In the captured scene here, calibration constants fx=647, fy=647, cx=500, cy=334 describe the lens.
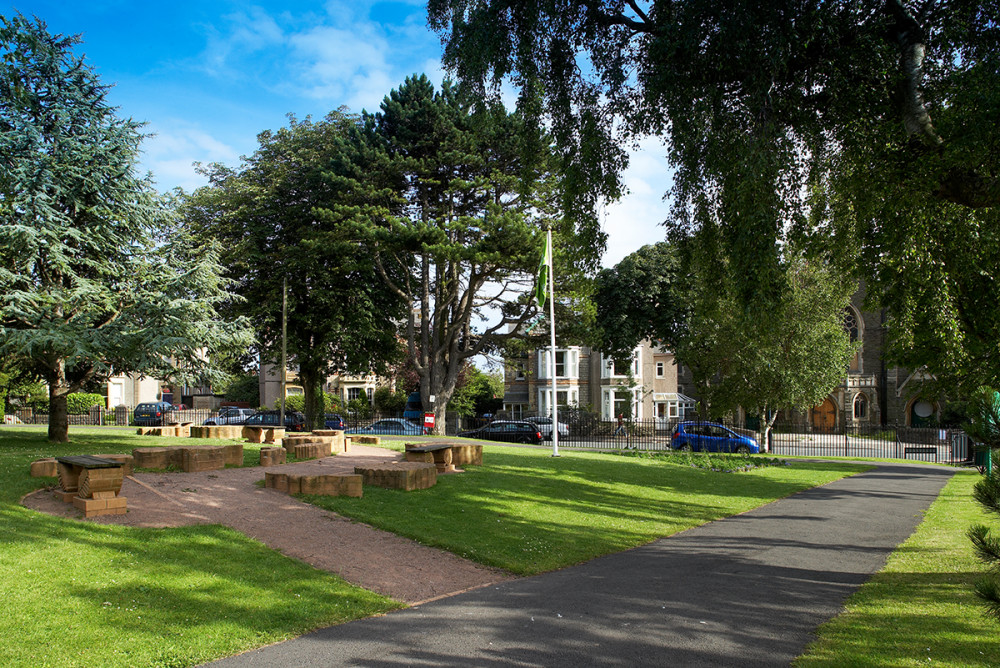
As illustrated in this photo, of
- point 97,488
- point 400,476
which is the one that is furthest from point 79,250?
point 400,476

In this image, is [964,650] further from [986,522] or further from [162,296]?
[162,296]

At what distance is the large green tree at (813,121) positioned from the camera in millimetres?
8352

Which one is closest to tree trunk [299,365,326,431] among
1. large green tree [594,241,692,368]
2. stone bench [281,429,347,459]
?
stone bench [281,429,347,459]

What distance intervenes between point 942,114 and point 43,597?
37.4ft

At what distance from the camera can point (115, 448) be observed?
1611 cm

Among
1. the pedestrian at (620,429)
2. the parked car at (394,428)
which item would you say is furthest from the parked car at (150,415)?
the pedestrian at (620,429)

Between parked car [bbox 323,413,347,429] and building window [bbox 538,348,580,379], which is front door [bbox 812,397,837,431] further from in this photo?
parked car [bbox 323,413,347,429]

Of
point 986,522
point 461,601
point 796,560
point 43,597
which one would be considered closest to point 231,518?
point 43,597

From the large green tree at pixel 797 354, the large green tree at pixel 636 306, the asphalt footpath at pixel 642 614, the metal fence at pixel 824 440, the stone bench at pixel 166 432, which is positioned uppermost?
the large green tree at pixel 636 306

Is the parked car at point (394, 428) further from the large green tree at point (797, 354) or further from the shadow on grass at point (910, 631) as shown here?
the shadow on grass at point (910, 631)

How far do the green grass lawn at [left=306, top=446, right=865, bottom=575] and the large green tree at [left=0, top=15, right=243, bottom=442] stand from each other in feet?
26.9

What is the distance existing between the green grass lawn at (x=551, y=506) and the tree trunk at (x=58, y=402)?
1058 cm

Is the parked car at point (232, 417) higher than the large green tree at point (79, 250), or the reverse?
the large green tree at point (79, 250)

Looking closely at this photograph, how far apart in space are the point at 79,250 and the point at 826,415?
5463cm
